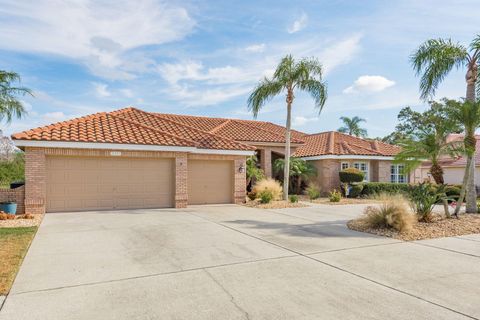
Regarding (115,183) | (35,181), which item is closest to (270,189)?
(115,183)

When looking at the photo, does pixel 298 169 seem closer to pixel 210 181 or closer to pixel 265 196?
pixel 265 196

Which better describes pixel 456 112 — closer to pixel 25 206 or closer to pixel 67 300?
pixel 67 300

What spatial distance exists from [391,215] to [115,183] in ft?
37.9

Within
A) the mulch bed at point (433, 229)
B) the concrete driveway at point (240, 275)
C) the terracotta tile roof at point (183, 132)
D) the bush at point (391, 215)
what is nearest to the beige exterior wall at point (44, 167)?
the terracotta tile roof at point (183, 132)

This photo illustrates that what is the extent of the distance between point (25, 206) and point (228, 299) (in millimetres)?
12278

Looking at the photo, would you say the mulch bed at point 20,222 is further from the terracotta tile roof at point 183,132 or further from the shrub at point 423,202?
the shrub at point 423,202

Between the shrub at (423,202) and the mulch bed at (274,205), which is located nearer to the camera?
the shrub at (423,202)

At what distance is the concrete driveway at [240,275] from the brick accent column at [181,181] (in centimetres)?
578

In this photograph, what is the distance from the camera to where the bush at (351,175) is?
2430cm

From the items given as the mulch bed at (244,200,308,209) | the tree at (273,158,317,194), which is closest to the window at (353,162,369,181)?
the tree at (273,158,317,194)

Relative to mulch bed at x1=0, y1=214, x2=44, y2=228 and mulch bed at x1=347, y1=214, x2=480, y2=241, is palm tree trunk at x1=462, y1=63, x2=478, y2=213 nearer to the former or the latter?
mulch bed at x1=347, y1=214, x2=480, y2=241

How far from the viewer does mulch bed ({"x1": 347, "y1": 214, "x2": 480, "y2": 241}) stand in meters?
10.1

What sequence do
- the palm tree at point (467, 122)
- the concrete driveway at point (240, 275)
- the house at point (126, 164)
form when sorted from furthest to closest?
the house at point (126, 164) < the palm tree at point (467, 122) < the concrete driveway at point (240, 275)

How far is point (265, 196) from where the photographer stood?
714 inches
